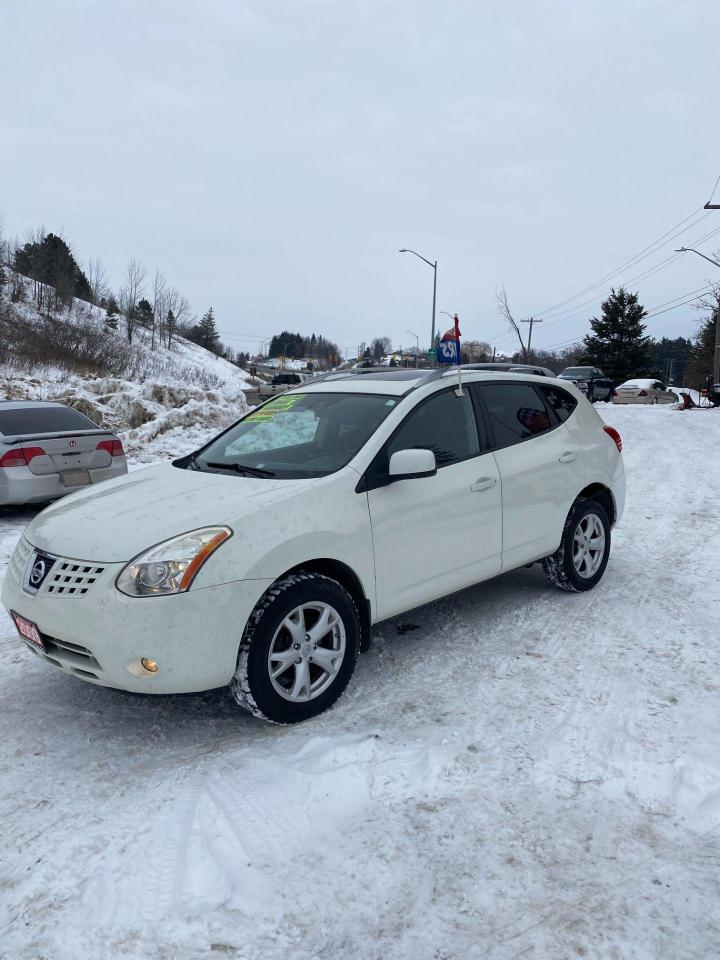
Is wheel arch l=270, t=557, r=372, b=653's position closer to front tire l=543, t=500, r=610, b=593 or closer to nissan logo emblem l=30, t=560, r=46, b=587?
nissan logo emblem l=30, t=560, r=46, b=587

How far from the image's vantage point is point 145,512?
11.2 ft

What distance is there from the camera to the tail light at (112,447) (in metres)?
8.11

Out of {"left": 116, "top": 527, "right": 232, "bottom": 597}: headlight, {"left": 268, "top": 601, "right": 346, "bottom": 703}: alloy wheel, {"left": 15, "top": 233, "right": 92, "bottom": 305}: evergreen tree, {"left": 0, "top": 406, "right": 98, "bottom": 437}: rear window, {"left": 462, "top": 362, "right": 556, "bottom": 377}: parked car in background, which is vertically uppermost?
{"left": 15, "top": 233, "right": 92, "bottom": 305}: evergreen tree

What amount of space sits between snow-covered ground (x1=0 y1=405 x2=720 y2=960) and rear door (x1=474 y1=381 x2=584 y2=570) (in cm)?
75

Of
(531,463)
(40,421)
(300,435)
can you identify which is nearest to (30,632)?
(300,435)

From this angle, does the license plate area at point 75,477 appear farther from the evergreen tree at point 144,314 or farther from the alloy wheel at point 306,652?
the evergreen tree at point 144,314

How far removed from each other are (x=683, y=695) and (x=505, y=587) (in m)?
2.02

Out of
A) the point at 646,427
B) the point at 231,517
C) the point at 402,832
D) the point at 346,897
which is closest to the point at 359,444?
the point at 231,517

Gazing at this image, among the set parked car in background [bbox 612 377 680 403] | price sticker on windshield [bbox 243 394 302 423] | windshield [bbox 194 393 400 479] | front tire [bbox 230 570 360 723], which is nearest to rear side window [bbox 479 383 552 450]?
windshield [bbox 194 393 400 479]

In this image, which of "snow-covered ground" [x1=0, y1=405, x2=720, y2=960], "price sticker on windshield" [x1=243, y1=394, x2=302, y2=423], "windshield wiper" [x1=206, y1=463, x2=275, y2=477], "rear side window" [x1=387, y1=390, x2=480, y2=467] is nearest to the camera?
"snow-covered ground" [x1=0, y1=405, x2=720, y2=960]

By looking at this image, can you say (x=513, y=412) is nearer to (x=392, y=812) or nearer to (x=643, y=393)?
(x=392, y=812)

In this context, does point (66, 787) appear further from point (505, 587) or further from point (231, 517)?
point (505, 587)

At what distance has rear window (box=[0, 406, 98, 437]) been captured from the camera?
788 cm

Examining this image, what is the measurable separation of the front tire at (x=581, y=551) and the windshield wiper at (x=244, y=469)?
2.44 meters
